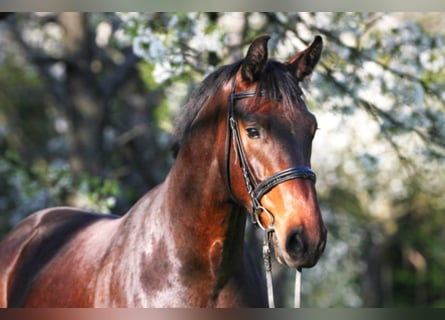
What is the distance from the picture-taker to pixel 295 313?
376cm

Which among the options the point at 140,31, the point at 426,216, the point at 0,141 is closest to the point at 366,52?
the point at 140,31

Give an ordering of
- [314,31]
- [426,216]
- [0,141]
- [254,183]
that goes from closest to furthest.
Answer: [254,183], [314,31], [0,141], [426,216]

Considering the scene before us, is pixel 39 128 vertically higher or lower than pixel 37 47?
lower

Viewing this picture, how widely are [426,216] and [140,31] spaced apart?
48.4 feet

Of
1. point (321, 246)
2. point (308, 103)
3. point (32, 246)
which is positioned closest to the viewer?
point (321, 246)

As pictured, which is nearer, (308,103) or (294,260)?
(294,260)

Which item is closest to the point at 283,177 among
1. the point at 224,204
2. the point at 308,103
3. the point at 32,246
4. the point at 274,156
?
the point at 274,156

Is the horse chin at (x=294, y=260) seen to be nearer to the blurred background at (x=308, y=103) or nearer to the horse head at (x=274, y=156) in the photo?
the horse head at (x=274, y=156)

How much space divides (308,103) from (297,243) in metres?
2.61

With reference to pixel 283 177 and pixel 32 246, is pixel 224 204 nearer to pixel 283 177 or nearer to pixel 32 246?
pixel 283 177

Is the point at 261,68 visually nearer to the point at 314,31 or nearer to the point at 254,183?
the point at 254,183

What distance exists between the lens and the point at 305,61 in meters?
3.69

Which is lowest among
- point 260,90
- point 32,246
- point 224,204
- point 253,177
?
point 32,246

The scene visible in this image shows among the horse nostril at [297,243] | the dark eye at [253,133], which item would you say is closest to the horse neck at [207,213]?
the dark eye at [253,133]
